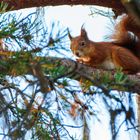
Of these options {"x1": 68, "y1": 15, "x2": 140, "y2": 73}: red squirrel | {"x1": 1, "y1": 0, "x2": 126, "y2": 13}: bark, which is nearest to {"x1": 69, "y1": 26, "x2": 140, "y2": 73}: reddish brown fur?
{"x1": 68, "y1": 15, "x2": 140, "y2": 73}: red squirrel

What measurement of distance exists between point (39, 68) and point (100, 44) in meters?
2.37

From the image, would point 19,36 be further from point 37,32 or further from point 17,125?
point 17,125

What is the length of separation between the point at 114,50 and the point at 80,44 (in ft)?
0.89

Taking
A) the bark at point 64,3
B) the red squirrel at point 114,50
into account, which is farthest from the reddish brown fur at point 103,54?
the bark at point 64,3

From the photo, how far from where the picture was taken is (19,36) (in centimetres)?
115

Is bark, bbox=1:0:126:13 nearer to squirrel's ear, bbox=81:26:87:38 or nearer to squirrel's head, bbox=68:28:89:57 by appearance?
squirrel's head, bbox=68:28:89:57

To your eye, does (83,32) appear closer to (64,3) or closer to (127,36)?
(127,36)

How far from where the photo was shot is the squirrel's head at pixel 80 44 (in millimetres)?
2818

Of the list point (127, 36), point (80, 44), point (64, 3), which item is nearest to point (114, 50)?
point (127, 36)

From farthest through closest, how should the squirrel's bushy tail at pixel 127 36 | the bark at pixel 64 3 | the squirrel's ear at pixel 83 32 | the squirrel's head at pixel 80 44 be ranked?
the squirrel's ear at pixel 83 32 < the squirrel's head at pixel 80 44 < the squirrel's bushy tail at pixel 127 36 < the bark at pixel 64 3

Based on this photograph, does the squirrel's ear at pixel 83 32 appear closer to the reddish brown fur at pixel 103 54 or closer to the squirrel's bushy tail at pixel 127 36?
the reddish brown fur at pixel 103 54

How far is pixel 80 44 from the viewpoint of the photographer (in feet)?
9.61

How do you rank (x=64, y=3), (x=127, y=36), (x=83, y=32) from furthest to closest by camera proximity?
1. (x=83, y=32)
2. (x=127, y=36)
3. (x=64, y=3)

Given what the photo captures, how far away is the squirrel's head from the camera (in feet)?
9.24
